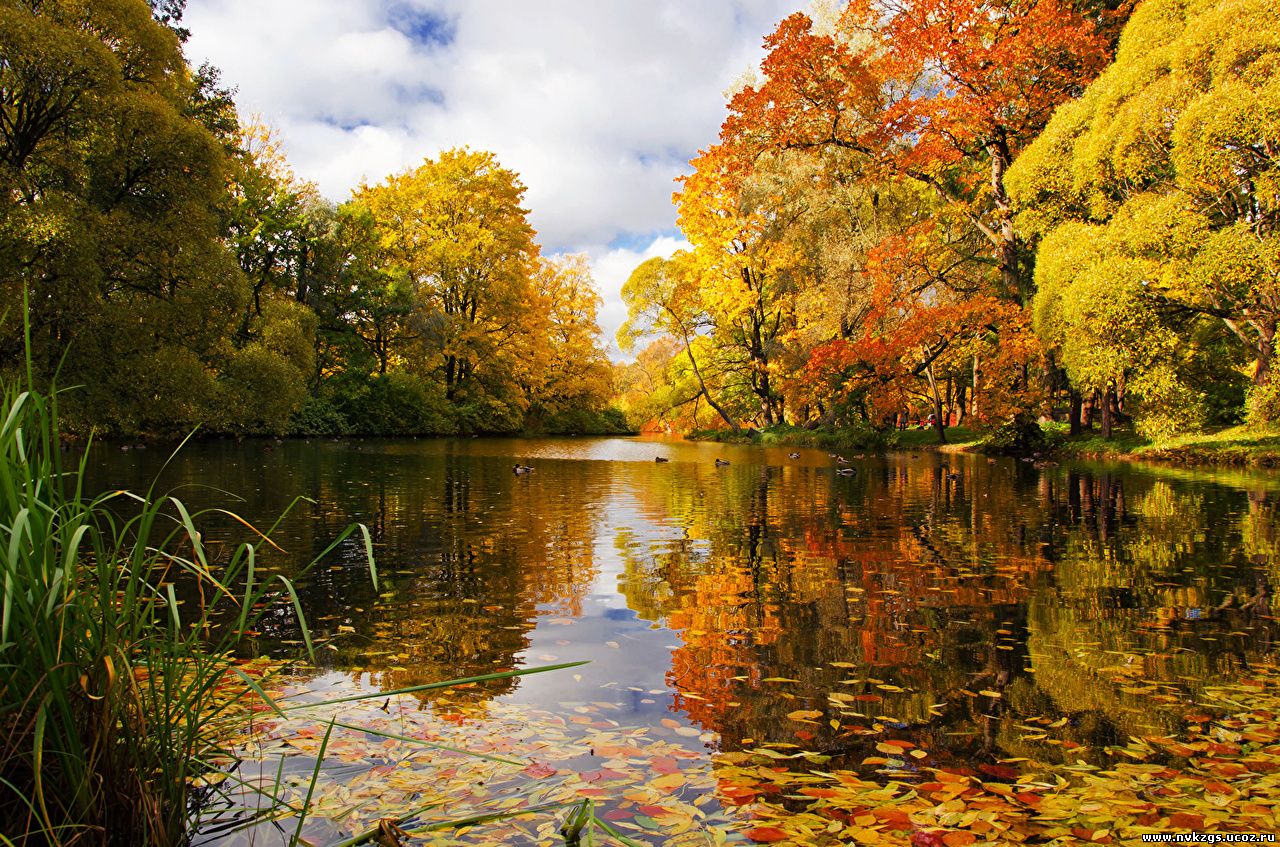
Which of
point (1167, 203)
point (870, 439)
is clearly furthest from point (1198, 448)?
point (870, 439)

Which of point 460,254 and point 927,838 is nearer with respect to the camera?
point 927,838

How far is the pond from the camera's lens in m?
2.86

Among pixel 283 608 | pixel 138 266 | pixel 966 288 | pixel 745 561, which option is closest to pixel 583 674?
pixel 283 608

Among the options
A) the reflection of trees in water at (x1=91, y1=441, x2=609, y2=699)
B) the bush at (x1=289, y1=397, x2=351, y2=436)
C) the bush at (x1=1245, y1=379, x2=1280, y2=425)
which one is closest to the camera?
the reflection of trees in water at (x1=91, y1=441, x2=609, y2=699)

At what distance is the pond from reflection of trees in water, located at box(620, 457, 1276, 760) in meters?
0.02

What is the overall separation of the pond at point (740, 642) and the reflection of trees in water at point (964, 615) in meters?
0.02

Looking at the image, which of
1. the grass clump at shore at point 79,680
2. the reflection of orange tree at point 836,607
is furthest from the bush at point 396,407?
the grass clump at shore at point 79,680

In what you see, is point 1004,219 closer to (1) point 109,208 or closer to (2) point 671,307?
(2) point 671,307

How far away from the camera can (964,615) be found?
5.19 metres

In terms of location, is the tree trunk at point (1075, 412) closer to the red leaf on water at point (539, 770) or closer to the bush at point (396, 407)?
the red leaf on water at point (539, 770)

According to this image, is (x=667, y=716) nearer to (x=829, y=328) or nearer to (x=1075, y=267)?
(x=1075, y=267)

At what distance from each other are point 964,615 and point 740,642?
72.3 inches

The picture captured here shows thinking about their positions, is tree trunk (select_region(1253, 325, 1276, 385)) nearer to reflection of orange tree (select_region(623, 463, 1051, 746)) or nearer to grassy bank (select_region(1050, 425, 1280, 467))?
grassy bank (select_region(1050, 425, 1280, 467))

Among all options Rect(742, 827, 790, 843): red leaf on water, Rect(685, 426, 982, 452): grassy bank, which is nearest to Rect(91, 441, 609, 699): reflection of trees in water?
Rect(742, 827, 790, 843): red leaf on water
